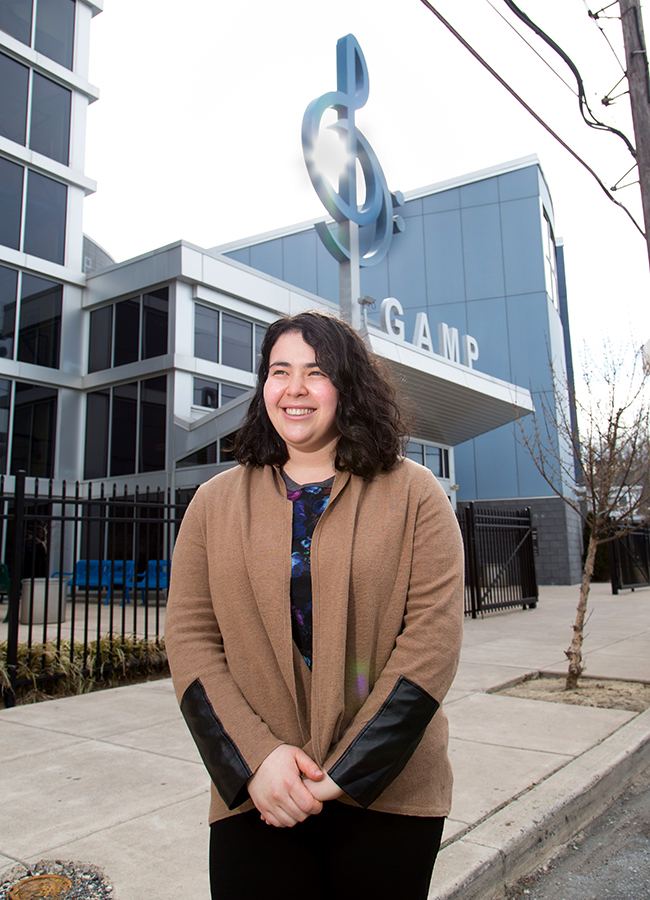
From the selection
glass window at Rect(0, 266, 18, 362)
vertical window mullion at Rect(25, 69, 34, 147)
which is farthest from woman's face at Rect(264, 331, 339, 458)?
vertical window mullion at Rect(25, 69, 34, 147)

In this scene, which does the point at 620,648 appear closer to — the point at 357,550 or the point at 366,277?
the point at 357,550

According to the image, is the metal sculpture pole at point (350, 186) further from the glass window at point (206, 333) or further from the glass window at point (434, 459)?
the glass window at point (434, 459)

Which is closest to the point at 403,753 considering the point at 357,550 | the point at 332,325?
the point at 357,550

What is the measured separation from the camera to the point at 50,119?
18.7 metres

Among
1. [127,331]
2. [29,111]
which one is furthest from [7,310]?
[29,111]

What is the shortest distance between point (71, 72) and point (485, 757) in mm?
21044

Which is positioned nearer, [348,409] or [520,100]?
[348,409]

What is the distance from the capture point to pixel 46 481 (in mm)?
17562

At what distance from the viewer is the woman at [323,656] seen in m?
1.51

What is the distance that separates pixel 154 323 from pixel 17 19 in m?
8.87

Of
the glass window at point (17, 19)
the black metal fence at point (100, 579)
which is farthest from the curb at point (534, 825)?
the glass window at point (17, 19)

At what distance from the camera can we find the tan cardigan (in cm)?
152

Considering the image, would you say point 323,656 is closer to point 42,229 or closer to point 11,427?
point 11,427

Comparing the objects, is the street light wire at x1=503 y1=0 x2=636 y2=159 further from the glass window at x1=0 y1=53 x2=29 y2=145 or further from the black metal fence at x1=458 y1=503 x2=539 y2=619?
the glass window at x1=0 y1=53 x2=29 y2=145
